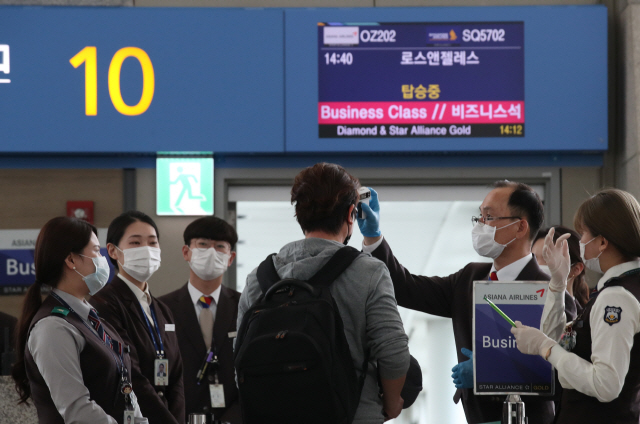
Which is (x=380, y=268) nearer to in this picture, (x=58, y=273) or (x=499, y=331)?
(x=499, y=331)

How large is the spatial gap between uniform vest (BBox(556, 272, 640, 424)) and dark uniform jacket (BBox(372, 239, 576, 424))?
32cm

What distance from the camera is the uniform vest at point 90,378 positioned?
7.43ft

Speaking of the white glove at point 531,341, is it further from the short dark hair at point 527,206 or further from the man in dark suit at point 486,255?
the short dark hair at point 527,206

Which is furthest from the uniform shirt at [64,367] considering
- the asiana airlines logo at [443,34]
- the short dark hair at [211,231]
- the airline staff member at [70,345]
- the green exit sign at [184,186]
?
the asiana airlines logo at [443,34]

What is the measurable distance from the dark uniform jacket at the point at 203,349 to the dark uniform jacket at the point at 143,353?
0.32 meters

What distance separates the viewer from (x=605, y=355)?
199 cm

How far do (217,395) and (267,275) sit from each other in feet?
5.04

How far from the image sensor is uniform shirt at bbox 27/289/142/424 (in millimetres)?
2188

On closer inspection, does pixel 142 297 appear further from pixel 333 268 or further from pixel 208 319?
pixel 333 268

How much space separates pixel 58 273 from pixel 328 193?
105 cm

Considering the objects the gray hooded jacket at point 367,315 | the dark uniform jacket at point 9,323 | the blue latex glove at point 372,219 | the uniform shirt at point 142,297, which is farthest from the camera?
the dark uniform jacket at point 9,323

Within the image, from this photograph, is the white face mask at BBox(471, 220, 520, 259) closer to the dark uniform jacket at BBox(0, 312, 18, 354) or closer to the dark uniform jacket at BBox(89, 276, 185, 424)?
the dark uniform jacket at BBox(89, 276, 185, 424)

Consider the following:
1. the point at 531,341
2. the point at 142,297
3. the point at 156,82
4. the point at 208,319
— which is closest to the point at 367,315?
the point at 531,341

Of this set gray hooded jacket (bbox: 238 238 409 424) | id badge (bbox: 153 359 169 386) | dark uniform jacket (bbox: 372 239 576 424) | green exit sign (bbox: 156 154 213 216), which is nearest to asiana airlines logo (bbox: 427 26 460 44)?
green exit sign (bbox: 156 154 213 216)
